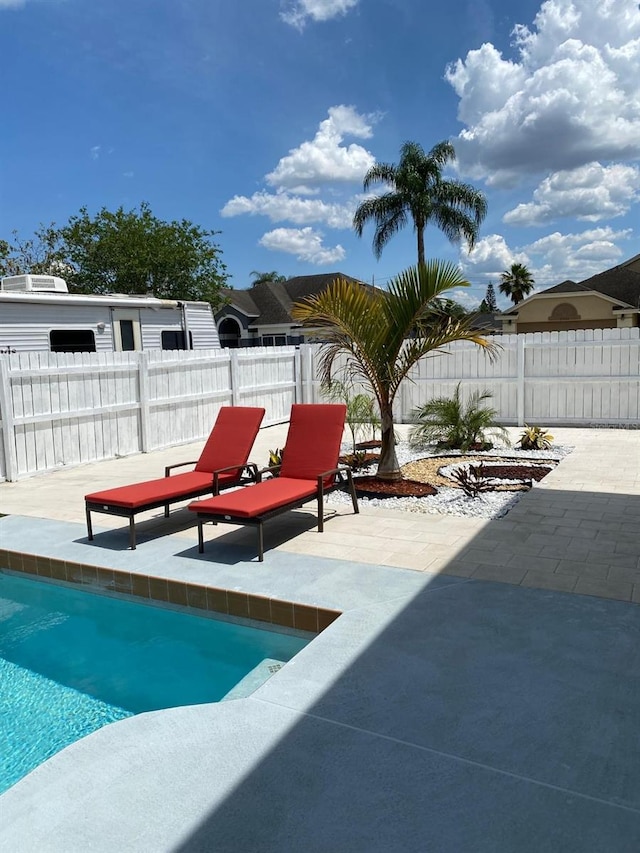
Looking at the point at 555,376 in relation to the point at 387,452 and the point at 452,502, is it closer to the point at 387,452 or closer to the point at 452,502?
the point at 387,452

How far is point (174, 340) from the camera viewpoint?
15531 millimetres

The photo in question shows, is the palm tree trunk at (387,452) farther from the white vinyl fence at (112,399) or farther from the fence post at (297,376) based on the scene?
the fence post at (297,376)

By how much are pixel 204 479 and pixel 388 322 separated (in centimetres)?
295

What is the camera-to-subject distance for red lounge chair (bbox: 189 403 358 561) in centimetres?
536

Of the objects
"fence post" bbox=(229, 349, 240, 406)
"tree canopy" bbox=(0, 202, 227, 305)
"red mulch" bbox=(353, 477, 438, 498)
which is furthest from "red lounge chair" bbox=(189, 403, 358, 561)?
"tree canopy" bbox=(0, 202, 227, 305)

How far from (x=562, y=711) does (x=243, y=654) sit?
7.22 feet

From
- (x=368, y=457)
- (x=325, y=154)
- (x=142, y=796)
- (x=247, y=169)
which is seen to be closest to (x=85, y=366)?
(x=368, y=457)

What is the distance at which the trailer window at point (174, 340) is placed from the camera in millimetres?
15273

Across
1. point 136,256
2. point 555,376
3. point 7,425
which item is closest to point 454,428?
point 555,376

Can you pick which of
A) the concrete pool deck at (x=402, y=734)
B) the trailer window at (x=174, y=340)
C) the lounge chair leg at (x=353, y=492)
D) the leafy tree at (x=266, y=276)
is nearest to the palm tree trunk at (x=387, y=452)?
the lounge chair leg at (x=353, y=492)

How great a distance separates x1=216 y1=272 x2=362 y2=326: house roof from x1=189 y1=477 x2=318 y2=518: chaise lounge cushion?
28.4m

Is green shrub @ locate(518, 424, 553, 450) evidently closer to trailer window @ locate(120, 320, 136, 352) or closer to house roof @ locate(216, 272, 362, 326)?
trailer window @ locate(120, 320, 136, 352)

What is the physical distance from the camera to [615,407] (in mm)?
12656

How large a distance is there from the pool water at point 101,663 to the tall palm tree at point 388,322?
3.86m
